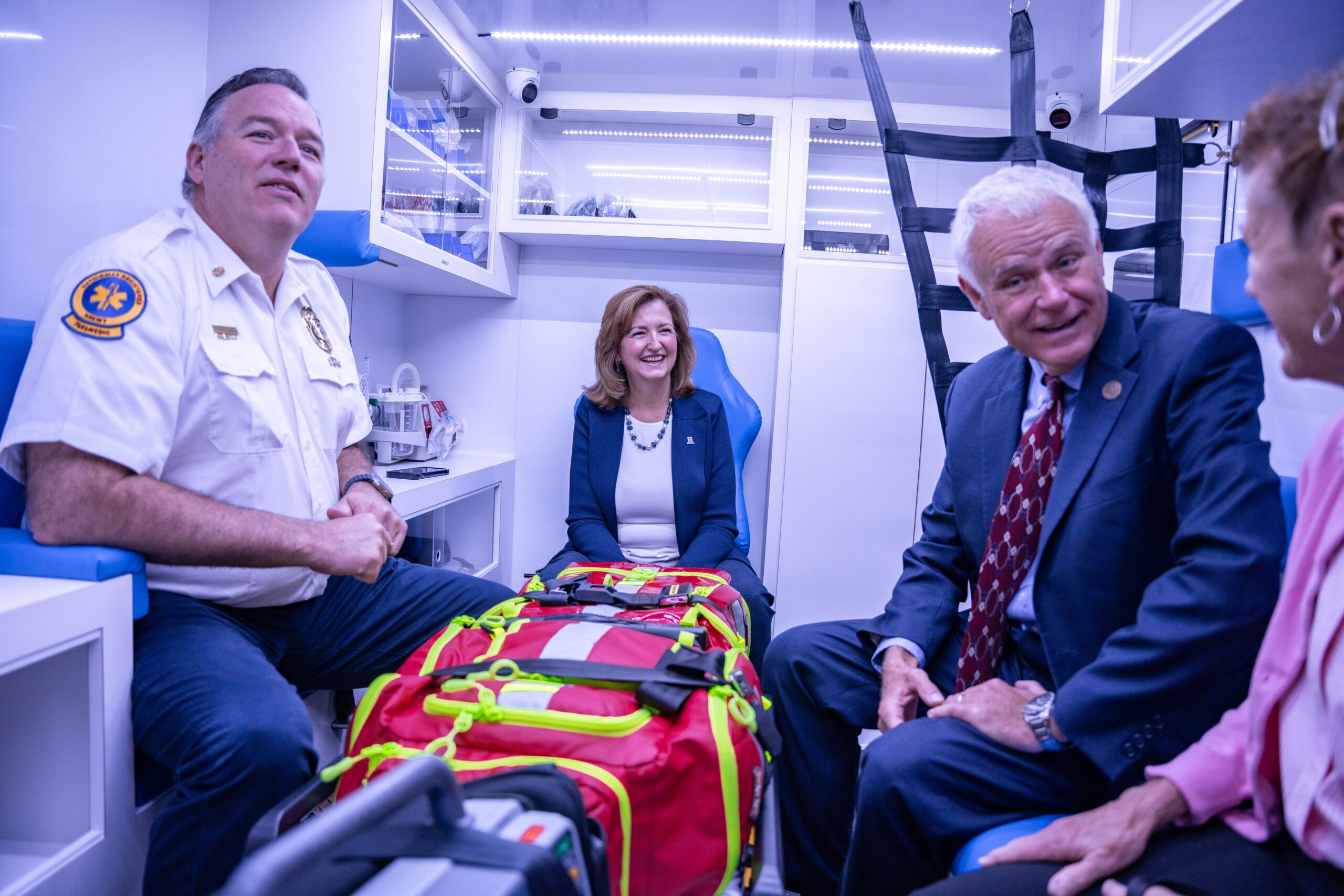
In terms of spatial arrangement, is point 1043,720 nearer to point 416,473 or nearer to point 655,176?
point 416,473

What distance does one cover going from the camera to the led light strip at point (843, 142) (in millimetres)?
3125

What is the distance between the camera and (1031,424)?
1.34 meters

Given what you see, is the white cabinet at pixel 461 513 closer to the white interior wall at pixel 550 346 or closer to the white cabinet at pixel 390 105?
the white interior wall at pixel 550 346

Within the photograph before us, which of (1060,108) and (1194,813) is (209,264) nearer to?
(1194,813)

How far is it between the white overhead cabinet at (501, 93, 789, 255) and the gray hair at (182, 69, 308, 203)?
141cm

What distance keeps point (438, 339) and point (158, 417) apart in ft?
7.07

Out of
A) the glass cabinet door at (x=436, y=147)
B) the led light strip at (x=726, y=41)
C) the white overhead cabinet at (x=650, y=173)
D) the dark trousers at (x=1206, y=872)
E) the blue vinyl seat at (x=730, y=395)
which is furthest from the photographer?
the white overhead cabinet at (x=650, y=173)

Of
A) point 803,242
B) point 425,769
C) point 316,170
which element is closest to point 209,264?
point 316,170

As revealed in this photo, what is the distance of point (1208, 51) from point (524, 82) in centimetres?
227

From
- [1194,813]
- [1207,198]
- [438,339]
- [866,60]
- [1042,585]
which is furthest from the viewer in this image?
[438,339]

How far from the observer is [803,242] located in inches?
118

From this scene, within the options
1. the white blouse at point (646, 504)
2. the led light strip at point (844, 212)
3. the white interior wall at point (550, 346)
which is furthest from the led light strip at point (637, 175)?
the white blouse at point (646, 504)

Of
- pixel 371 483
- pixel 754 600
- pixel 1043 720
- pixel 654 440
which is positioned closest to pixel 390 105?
pixel 371 483

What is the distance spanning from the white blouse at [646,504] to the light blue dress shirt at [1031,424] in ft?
3.78
